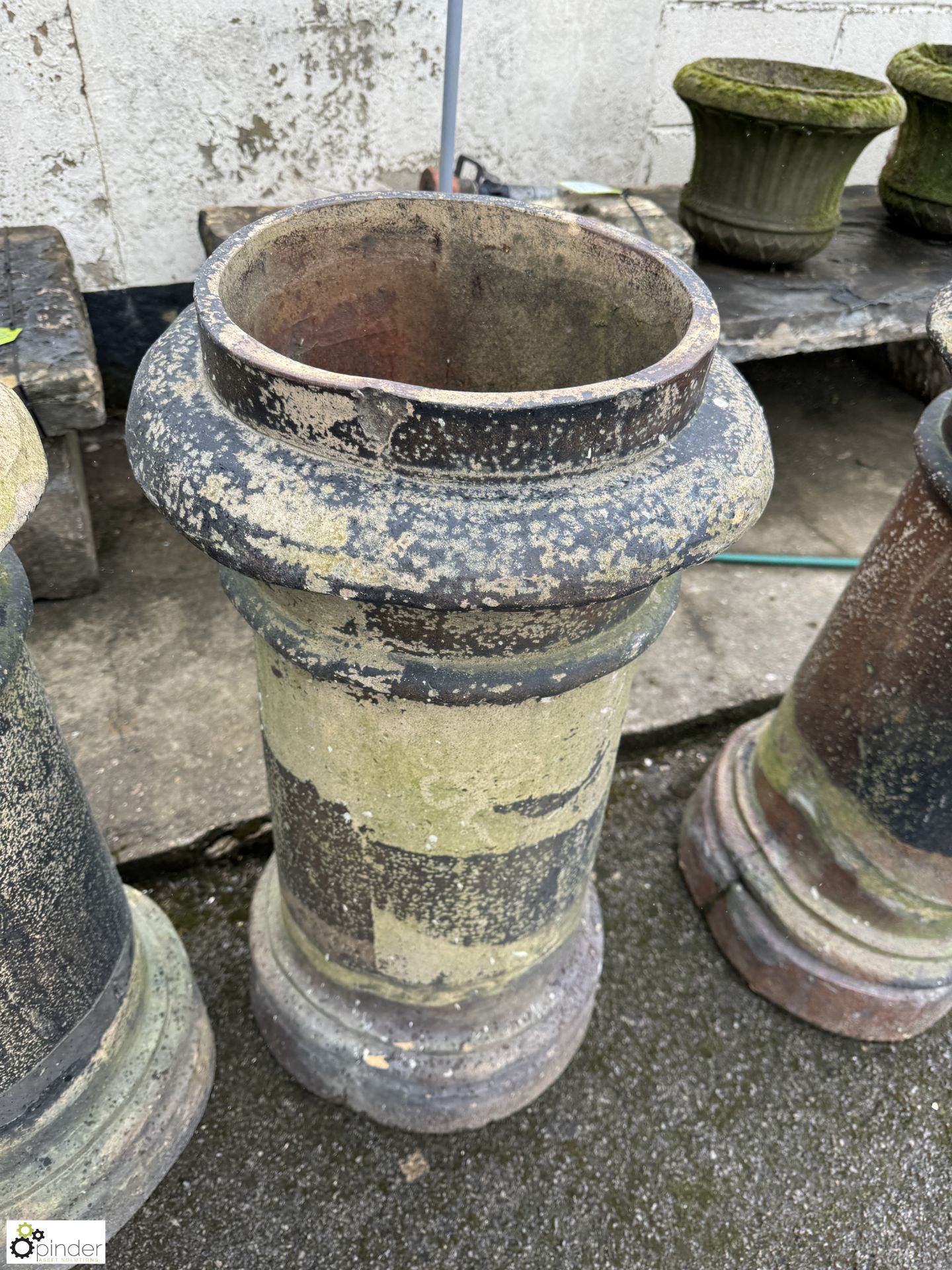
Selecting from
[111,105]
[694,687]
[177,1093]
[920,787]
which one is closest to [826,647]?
[920,787]

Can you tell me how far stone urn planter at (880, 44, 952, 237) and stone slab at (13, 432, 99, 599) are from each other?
2.78m

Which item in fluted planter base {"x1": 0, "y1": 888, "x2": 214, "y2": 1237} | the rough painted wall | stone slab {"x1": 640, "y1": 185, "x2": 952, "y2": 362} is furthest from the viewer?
stone slab {"x1": 640, "y1": 185, "x2": 952, "y2": 362}

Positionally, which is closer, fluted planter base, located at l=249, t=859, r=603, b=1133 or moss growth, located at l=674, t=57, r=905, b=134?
fluted planter base, located at l=249, t=859, r=603, b=1133

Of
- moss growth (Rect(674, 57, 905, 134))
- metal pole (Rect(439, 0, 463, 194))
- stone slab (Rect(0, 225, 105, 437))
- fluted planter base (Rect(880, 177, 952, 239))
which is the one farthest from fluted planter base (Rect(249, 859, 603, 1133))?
fluted planter base (Rect(880, 177, 952, 239))

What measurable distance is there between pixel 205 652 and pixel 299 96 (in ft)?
5.73

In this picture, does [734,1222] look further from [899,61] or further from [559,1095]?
[899,61]

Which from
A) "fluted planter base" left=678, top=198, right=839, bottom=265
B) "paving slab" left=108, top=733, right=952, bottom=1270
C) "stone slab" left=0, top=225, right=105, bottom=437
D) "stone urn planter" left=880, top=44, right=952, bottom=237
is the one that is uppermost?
"stone urn planter" left=880, top=44, right=952, bottom=237

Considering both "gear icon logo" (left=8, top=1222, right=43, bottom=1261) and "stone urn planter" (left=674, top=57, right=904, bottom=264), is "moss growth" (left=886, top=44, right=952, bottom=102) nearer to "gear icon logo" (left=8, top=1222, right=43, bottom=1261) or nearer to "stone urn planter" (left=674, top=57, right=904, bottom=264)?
"stone urn planter" (left=674, top=57, right=904, bottom=264)

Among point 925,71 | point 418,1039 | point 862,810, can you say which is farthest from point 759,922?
point 925,71

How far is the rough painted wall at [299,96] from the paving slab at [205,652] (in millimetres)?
796

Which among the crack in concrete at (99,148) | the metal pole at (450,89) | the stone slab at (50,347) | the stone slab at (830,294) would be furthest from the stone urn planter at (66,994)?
the stone slab at (830,294)

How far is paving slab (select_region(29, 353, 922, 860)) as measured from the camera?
1.98m

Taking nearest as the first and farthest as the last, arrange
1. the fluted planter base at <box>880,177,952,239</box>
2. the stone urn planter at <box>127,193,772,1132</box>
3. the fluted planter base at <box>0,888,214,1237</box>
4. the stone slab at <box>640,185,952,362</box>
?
the stone urn planter at <box>127,193,772,1132</box>, the fluted planter base at <box>0,888,214,1237</box>, the stone slab at <box>640,185,952,362</box>, the fluted planter base at <box>880,177,952,239</box>

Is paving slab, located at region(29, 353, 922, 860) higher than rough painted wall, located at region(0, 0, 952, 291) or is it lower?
lower
